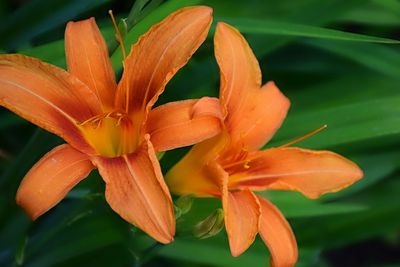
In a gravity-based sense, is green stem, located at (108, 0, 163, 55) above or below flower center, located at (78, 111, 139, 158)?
above

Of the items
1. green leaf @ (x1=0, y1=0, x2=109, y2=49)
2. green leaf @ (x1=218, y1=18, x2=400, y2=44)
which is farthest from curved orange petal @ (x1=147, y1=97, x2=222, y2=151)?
green leaf @ (x1=0, y1=0, x2=109, y2=49)

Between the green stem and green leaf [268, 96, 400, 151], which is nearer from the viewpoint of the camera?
the green stem

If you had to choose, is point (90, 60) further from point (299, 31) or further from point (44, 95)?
point (299, 31)

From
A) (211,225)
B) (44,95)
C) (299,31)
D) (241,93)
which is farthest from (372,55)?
(44,95)

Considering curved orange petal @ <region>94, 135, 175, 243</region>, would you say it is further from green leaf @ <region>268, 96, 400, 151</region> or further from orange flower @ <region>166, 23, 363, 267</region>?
green leaf @ <region>268, 96, 400, 151</region>

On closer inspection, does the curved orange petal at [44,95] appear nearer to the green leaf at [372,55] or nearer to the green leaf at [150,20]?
the green leaf at [150,20]

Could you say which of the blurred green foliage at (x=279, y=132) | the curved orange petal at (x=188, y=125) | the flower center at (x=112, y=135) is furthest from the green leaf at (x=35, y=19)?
the curved orange petal at (x=188, y=125)
